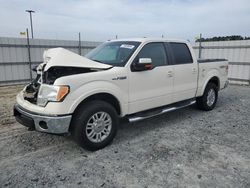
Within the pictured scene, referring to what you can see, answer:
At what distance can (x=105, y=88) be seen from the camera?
11.9 feet

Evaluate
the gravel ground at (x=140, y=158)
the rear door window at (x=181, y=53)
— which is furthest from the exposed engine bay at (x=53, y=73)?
the rear door window at (x=181, y=53)

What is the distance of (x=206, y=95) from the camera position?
19.4 ft

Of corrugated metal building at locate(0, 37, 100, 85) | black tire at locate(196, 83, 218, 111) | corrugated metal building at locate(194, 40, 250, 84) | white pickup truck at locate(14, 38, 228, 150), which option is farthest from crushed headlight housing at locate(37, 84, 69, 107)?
corrugated metal building at locate(194, 40, 250, 84)

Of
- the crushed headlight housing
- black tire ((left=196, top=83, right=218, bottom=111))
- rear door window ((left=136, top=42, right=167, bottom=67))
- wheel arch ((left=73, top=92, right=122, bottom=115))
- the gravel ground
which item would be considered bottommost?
the gravel ground

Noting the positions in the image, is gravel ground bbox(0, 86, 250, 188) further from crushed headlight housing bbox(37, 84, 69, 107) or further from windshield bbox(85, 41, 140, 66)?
windshield bbox(85, 41, 140, 66)

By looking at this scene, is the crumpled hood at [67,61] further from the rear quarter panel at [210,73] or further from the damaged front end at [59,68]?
the rear quarter panel at [210,73]

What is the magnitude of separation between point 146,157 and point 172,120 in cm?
203

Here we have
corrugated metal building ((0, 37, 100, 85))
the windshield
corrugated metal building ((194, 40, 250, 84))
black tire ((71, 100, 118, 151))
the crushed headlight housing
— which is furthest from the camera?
corrugated metal building ((194, 40, 250, 84))

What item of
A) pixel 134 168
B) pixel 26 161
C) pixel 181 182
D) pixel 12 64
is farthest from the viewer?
pixel 12 64

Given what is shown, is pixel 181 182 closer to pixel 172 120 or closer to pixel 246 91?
pixel 172 120

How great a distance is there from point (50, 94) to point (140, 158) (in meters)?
1.68

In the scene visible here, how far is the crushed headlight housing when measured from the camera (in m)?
3.20

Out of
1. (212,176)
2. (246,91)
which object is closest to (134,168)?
(212,176)

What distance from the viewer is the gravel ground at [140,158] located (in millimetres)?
2883
